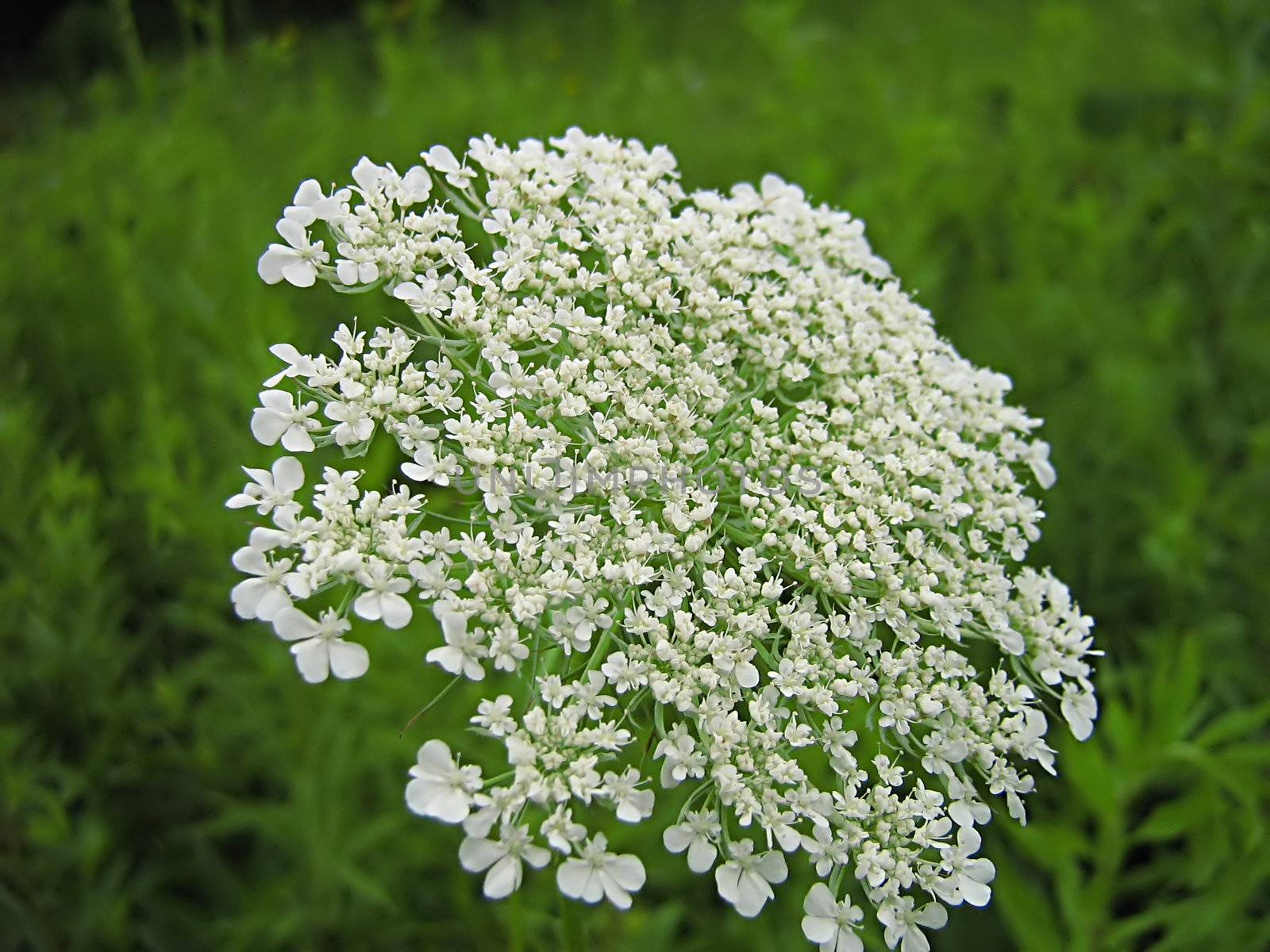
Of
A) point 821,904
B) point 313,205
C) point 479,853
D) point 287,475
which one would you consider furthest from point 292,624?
point 821,904

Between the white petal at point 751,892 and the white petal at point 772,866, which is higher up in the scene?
the white petal at point 772,866

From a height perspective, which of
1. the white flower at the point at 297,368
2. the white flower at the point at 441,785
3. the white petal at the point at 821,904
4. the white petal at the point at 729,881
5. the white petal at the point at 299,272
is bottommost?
the white petal at the point at 821,904

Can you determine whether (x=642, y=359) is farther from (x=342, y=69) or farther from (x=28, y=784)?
(x=342, y=69)

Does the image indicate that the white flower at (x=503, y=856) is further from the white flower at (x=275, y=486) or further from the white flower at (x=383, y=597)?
the white flower at (x=275, y=486)

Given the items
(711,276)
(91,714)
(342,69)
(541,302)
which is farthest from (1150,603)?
(342,69)

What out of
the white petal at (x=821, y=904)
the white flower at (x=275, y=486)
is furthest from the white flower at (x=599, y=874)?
the white flower at (x=275, y=486)

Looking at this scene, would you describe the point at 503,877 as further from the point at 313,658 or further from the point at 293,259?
the point at 293,259
